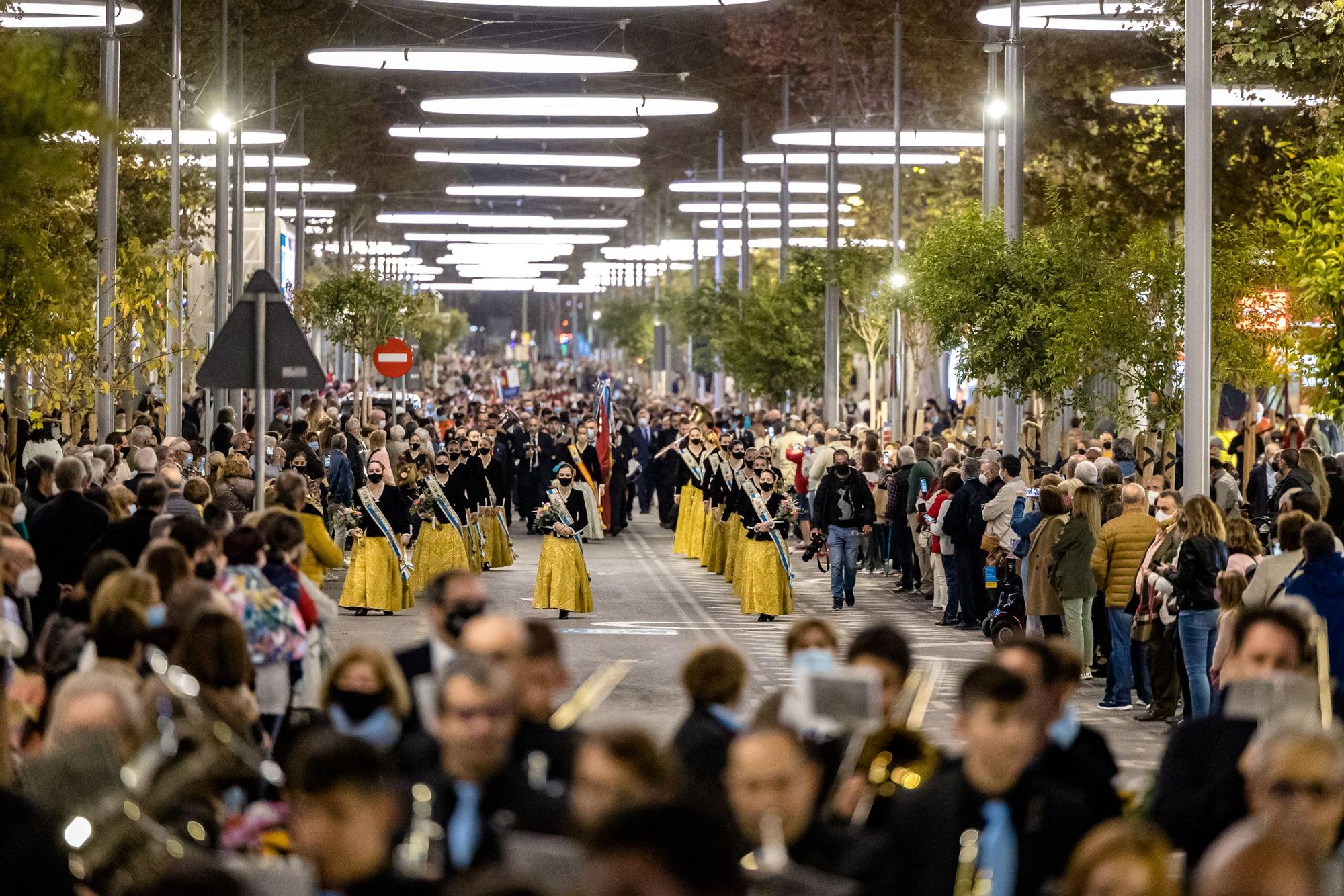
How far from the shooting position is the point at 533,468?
3728 cm

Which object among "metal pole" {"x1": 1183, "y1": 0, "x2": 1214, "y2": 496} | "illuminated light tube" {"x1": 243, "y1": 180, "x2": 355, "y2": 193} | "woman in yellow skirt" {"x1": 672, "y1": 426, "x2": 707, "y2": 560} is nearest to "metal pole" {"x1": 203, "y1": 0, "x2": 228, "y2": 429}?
"woman in yellow skirt" {"x1": 672, "y1": 426, "x2": 707, "y2": 560}

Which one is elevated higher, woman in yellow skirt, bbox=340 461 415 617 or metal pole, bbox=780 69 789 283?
metal pole, bbox=780 69 789 283

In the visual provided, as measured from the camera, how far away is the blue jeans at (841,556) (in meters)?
25.3

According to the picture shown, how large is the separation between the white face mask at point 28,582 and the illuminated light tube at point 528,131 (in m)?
26.6

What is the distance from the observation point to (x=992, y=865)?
638 cm

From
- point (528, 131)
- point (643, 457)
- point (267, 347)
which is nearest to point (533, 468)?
point (643, 457)

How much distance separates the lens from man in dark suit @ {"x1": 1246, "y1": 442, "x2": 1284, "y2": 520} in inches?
1086

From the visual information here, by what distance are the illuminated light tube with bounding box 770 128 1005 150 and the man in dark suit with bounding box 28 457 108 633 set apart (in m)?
26.3

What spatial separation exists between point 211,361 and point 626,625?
8571 mm

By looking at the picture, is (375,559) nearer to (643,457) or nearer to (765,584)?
(765,584)

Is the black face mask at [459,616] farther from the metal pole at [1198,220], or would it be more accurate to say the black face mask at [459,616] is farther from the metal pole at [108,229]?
the metal pole at [108,229]

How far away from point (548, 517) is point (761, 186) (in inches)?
1444

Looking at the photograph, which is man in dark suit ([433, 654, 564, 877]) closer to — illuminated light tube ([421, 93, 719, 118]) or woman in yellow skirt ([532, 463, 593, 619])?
woman in yellow skirt ([532, 463, 593, 619])

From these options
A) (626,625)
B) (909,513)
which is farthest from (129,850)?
(909,513)
